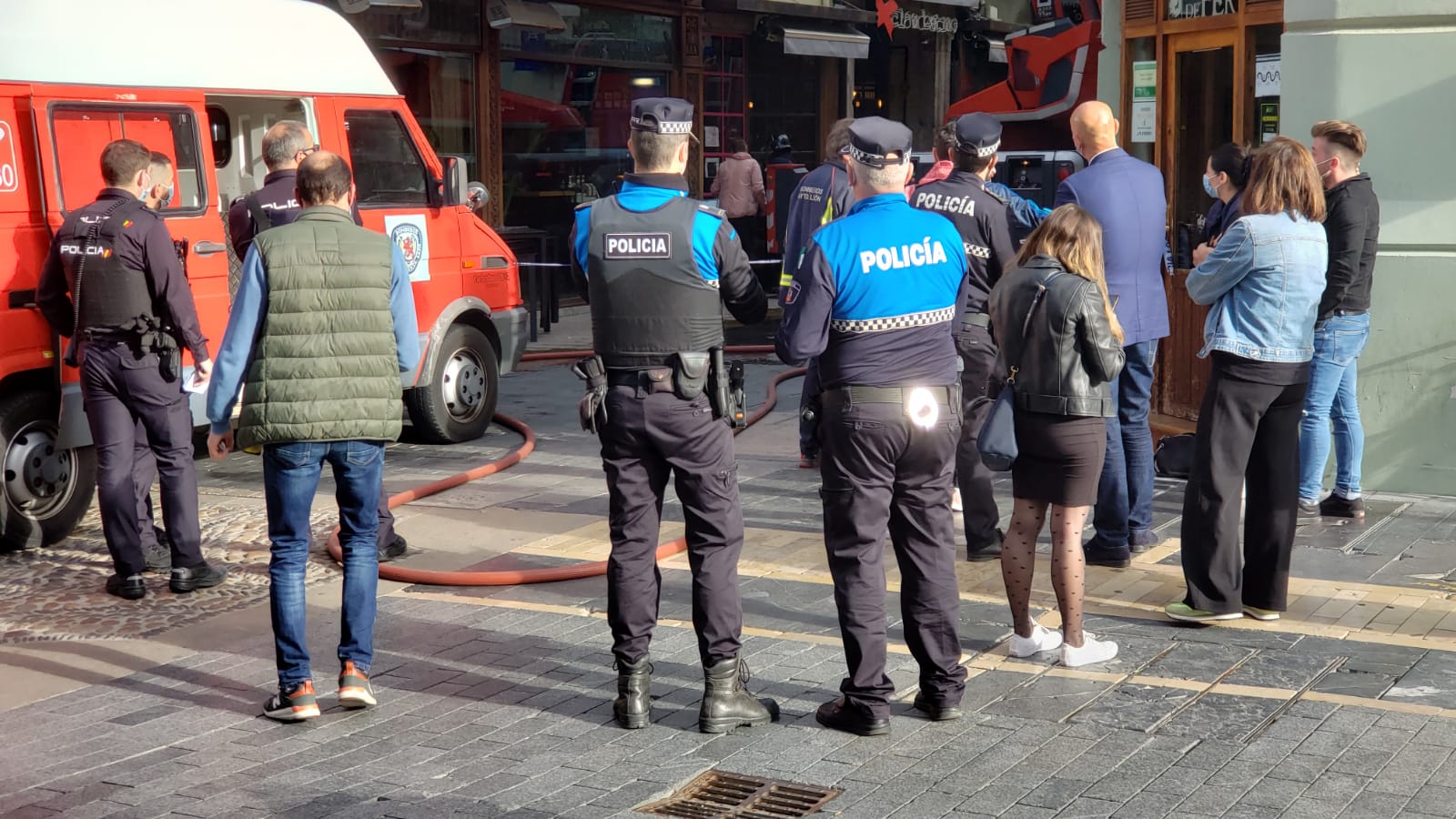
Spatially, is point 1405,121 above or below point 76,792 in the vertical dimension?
above

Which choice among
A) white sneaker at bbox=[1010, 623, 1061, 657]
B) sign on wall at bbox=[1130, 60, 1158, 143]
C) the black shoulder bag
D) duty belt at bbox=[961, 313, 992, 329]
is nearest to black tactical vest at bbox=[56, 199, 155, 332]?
duty belt at bbox=[961, 313, 992, 329]

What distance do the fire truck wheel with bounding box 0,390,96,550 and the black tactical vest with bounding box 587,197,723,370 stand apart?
3998mm

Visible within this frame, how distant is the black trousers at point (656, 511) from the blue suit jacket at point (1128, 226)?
239 centimetres

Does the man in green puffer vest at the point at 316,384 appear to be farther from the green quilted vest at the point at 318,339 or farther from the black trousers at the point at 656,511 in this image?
the black trousers at the point at 656,511

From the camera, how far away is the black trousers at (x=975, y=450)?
23.8 feet

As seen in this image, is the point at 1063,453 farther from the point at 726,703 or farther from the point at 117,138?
the point at 117,138

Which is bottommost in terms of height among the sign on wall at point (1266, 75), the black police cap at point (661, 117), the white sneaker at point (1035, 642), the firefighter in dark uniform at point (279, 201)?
the white sneaker at point (1035, 642)

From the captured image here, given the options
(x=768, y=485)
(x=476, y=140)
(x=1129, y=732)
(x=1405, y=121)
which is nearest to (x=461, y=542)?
(x=768, y=485)

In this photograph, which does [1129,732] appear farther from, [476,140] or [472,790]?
[476,140]

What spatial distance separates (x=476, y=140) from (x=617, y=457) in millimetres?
13032

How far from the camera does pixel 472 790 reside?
472 cm

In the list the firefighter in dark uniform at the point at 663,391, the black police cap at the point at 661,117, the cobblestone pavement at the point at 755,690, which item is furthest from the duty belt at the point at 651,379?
the cobblestone pavement at the point at 755,690

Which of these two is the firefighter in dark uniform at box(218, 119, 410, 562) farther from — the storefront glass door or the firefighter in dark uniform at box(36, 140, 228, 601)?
the storefront glass door

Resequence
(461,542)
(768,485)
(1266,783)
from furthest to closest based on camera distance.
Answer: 1. (768,485)
2. (461,542)
3. (1266,783)
